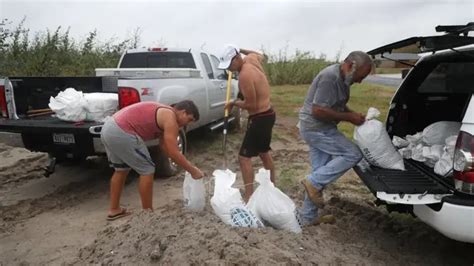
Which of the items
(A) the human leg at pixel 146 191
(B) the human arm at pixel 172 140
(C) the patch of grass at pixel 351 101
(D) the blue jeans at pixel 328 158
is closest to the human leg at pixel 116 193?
(A) the human leg at pixel 146 191

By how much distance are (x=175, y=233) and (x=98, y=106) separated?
286 cm

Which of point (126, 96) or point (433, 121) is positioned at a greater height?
point (126, 96)

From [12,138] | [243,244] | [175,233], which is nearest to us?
Answer: [243,244]

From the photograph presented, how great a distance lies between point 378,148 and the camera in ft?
A: 14.0

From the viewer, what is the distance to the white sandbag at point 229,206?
382cm

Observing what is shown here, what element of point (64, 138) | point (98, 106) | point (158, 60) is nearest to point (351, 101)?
point (158, 60)

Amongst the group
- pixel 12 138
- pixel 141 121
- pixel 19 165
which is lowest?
pixel 19 165

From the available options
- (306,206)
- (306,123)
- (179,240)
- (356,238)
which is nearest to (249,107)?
(306,123)

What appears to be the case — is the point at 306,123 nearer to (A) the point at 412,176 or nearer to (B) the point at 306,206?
(B) the point at 306,206

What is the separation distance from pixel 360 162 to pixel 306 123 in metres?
0.62

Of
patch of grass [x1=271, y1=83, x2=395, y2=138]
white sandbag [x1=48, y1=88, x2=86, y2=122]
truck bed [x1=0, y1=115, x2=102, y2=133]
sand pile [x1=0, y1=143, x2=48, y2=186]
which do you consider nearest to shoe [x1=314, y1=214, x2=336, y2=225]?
truck bed [x1=0, y1=115, x2=102, y2=133]

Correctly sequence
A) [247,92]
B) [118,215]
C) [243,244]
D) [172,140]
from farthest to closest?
[247,92] → [118,215] → [172,140] → [243,244]

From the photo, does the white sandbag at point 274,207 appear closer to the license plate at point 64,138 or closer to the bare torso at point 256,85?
the bare torso at point 256,85

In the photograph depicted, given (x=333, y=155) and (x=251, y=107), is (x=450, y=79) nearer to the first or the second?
(x=333, y=155)
